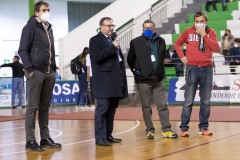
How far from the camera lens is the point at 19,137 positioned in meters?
10.2

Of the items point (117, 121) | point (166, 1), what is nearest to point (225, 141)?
point (117, 121)

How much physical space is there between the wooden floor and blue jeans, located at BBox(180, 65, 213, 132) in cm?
28

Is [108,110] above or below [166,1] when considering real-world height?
below

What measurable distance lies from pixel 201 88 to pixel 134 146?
6.21 feet

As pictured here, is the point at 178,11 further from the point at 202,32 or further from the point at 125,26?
the point at 202,32

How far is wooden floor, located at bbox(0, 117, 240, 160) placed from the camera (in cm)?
730

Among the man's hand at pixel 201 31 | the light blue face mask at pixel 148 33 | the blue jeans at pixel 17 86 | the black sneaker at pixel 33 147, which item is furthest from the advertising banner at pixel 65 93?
the black sneaker at pixel 33 147

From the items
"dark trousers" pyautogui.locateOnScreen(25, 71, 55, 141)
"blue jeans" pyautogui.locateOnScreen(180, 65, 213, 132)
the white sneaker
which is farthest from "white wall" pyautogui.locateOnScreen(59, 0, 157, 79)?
"dark trousers" pyautogui.locateOnScreen(25, 71, 55, 141)

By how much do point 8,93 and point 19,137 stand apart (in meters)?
13.0

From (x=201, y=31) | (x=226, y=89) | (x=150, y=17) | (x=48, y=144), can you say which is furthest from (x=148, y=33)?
(x=150, y=17)

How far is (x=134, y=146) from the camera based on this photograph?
831 cm

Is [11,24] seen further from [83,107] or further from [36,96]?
[36,96]

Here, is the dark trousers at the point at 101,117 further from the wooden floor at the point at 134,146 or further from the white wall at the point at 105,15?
the white wall at the point at 105,15

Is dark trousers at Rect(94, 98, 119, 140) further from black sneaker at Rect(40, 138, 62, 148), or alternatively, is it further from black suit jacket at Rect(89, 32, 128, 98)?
black sneaker at Rect(40, 138, 62, 148)
